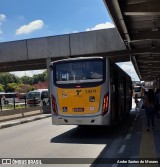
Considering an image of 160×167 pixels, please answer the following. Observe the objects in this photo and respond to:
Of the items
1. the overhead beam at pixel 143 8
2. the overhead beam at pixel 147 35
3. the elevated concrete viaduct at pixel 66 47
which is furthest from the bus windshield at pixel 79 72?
the elevated concrete viaduct at pixel 66 47

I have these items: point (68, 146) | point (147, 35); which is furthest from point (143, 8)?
point (68, 146)

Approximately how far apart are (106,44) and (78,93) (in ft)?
59.1

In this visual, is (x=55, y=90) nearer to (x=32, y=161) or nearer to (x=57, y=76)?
(x=57, y=76)

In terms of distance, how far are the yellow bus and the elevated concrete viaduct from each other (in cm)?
1665

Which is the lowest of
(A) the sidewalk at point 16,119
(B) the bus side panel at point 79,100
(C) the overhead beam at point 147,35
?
(A) the sidewalk at point 16,119

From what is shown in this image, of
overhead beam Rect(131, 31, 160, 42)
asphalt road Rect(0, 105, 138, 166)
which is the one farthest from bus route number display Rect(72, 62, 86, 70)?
overhead beam Rect(131, 31, 160, 42)

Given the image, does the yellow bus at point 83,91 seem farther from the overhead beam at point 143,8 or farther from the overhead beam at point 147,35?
the overhead beam at point 147,35

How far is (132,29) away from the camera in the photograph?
22703 millimetres

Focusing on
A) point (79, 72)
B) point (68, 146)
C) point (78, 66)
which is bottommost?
point (68, 146)

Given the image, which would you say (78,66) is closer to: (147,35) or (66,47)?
(147,35)

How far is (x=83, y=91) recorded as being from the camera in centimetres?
1430

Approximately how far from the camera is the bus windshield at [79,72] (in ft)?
47.0

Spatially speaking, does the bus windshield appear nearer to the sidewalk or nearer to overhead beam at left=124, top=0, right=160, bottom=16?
overhead beam at left=124, top=0, right=160, bottom=16

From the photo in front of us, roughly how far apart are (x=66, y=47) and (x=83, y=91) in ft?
65.3
